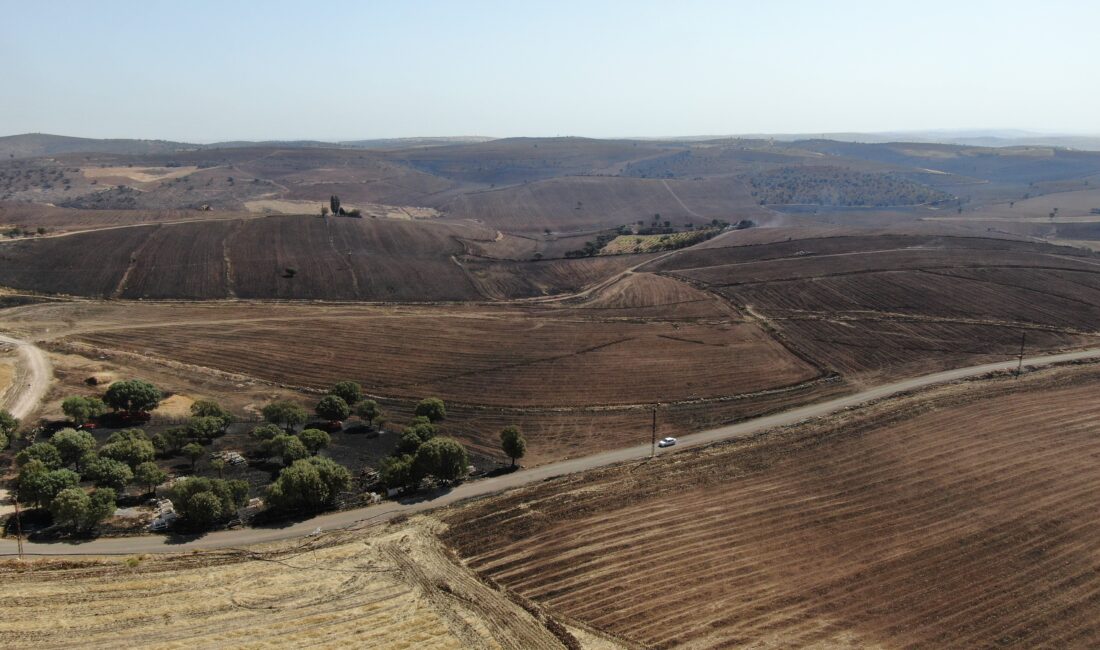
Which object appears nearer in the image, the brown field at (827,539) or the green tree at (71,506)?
the brown field at (827,539)

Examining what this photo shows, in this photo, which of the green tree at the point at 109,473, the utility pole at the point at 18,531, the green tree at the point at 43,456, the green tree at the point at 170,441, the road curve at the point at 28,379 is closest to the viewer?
the utility pole at the point at 18,531

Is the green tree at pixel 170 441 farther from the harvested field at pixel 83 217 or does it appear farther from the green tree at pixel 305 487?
the harvested field at pixel 83 217

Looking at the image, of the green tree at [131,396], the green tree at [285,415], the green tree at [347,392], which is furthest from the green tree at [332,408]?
the green tree at [131,396]

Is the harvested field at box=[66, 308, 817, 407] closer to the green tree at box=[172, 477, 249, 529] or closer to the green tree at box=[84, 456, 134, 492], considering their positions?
the green tree at box=[84, 456, 134, 492]

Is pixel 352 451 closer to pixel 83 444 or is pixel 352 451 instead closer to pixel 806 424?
pixel 83 444

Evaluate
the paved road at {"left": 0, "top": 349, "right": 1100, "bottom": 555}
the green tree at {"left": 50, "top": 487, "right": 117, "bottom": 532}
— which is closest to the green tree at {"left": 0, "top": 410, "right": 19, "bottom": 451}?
the green tree at {"left": 50, "top": 487, "right": 117, "bottom": 532}

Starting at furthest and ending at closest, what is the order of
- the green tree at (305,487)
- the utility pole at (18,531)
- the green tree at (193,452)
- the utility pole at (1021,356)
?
the utility pole at (1021,356) → the green tree at (193,452) → the green tree at (305,487) → the utility pole at (18,531)
